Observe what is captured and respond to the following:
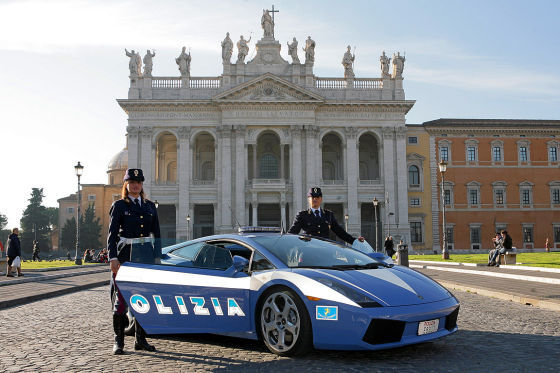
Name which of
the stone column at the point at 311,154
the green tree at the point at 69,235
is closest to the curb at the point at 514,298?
the stone column at the point at 311,154

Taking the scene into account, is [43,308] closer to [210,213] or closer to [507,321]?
[507,321]

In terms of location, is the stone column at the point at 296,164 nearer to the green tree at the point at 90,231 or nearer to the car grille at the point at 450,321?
the green tree at the point at 90,231

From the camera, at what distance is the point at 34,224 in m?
77.2

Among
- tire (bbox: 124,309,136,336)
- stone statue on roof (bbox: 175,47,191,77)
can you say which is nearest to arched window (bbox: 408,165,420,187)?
stone statue on roof (bbox: 175,47,191,77)

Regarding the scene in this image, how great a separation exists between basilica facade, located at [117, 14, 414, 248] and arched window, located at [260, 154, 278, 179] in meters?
2.30

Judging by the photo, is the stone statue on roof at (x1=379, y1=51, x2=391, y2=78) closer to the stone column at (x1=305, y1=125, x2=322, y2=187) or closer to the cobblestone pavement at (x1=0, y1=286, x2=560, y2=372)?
the stone column at (x1=305, y1=125, x2=322, y2=187)

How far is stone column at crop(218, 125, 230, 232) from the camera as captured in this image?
51.2 metres

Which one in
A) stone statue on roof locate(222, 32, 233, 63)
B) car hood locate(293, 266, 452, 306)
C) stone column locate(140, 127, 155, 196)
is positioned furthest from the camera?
stone statue on roof locate(222, 32, 233, 63)

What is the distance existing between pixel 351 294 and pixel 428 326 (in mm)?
879

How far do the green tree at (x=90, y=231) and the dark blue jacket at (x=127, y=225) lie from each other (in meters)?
65.5

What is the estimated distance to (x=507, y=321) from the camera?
8.17 metres

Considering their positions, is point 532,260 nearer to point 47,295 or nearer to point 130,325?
point 47,295

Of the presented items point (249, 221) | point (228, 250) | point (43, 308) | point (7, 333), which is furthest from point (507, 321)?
point (249, 221)

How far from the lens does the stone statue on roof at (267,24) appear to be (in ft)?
180
